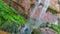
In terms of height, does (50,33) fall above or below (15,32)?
below

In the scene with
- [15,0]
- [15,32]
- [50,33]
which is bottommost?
[50,33]

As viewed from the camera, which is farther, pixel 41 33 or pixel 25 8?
pixel 25 8

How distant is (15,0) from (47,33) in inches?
42.9

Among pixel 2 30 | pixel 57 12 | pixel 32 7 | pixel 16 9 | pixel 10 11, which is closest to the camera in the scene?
pixel 2 30

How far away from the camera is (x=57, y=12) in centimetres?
645

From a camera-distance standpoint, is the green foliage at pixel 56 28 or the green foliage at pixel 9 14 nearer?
the green foliage at pixel 9 14

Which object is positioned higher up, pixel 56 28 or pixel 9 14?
pixel 9 14

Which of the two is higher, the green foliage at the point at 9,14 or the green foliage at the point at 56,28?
the green foliage at the point at 9,14

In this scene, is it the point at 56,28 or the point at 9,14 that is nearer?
the point at 9,14

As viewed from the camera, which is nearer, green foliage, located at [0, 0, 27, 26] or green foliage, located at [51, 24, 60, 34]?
green foliage, located at [0, 0, 27, 26]

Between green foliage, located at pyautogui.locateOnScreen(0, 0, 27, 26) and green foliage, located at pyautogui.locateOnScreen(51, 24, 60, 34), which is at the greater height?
green foliage, located at pyautogui.locateOnScreen(0, 0, 27, 26)

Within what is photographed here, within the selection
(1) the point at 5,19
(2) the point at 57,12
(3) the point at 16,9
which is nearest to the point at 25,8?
(3) the point at 16,9

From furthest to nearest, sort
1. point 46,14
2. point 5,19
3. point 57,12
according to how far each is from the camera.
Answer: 1. point 57,12
2. point 46,14
3. point 5,19

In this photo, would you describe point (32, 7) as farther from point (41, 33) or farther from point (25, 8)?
point (41, 33)
